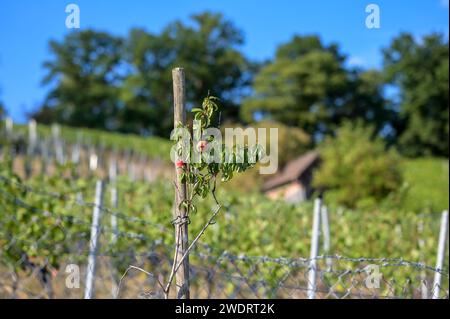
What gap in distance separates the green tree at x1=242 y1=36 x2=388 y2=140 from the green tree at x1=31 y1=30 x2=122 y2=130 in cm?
1171

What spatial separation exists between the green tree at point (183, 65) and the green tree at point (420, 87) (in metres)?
16.6

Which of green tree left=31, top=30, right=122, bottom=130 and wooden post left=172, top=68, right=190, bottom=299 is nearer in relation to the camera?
wooden post left=172, top=68, right=190, bottom=299

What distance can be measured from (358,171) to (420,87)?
11.1 feet

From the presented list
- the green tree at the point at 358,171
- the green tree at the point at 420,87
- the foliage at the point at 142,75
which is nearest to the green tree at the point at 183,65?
the foliage at the point at 142,75

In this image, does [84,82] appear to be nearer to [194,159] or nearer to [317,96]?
[317,96]

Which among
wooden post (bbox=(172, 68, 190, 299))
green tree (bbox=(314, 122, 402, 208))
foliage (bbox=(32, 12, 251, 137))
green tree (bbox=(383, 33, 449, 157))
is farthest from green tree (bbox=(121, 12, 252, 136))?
wooden post (bbox=(172, 68, 190, 299))

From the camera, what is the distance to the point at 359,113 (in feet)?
134

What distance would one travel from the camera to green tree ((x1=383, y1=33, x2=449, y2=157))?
17.3m

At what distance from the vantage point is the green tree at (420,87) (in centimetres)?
1730

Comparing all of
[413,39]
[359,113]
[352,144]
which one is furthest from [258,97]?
[352,144]

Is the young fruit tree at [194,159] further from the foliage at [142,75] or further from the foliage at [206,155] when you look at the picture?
the foliage at [142,75]

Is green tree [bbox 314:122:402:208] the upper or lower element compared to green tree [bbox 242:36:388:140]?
lower

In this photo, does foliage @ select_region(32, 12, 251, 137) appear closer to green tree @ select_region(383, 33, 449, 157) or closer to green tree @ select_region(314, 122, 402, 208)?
green tree @ select_region(383, 33, 449, 157)

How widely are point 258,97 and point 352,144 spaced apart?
77.7 feet
